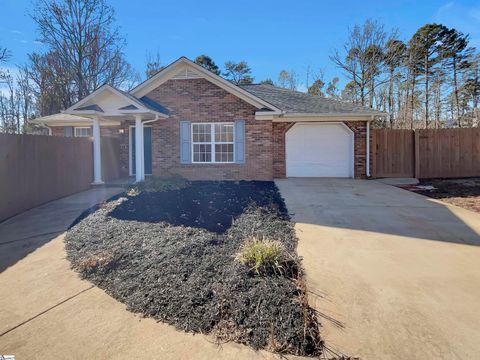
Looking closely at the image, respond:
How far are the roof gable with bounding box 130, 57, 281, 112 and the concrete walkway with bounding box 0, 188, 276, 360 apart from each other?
884cm

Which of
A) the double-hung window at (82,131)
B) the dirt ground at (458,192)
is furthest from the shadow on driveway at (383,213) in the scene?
the double-hung window at (82,131)

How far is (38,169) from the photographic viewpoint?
27.0 ft

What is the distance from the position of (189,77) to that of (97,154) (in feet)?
16.1

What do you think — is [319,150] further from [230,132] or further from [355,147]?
[230,132]

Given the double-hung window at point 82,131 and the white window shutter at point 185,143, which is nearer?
the white window shutter at point 185,143

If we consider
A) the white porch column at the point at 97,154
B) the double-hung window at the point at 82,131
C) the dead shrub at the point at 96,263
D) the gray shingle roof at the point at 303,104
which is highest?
the gray shingle roof at the point at 303,104

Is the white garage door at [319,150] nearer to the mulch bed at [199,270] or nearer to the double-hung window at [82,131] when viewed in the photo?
the mulch bed at [199,270]

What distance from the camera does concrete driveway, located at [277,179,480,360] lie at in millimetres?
2621

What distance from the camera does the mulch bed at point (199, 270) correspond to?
287 centimetres

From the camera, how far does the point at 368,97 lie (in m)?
23.2

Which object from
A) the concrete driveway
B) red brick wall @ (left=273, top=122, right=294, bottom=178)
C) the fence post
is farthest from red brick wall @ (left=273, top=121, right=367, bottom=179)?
the concrete driveway

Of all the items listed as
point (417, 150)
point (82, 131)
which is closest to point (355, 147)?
point (417, 150)

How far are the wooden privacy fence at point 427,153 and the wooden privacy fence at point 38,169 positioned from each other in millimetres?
12391

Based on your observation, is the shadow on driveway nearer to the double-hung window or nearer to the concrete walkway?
the concrete walkway
